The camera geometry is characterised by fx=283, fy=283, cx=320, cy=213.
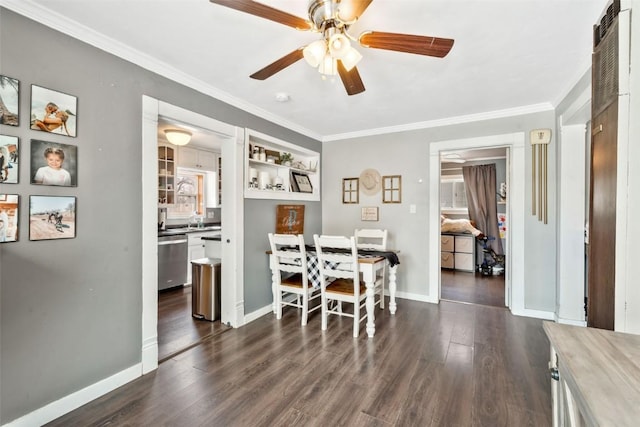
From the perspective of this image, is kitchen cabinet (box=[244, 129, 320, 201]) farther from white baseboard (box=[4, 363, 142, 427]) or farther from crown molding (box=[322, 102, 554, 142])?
white baseboard (box=[4, 363, 142, 427])

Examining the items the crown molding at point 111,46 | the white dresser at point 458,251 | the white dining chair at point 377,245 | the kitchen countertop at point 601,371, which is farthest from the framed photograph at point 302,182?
the kitchen countertop at point 601,371

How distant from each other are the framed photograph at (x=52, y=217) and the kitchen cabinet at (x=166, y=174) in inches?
120

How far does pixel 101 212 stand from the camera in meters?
1.95

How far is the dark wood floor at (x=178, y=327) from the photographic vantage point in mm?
2623

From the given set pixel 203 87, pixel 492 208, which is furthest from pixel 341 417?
pixel 492 208

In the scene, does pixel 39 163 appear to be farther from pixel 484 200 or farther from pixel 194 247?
pixel 484 200

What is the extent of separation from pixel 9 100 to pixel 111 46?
2.43 ft

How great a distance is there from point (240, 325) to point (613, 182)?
3.15m

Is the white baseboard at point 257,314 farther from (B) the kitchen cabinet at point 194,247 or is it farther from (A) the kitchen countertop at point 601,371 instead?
(A) the kitchen countertop at point 601,371

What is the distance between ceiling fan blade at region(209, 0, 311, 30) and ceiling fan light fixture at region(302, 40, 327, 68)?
0.09m

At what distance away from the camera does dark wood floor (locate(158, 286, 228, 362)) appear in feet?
8.61

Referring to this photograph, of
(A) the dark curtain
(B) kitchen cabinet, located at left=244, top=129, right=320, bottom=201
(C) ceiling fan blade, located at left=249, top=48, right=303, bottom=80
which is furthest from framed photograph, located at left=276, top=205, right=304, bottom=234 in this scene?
(A) the dark curtain

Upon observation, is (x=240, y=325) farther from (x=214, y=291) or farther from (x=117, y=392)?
(x=117, y=392)

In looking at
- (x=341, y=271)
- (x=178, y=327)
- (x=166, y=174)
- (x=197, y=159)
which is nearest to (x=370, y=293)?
(x=341, y=271)
